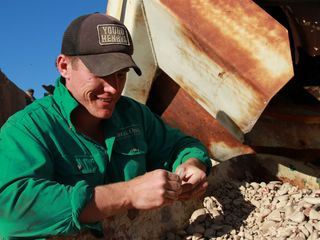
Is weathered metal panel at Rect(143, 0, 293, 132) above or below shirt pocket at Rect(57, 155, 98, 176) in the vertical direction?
above

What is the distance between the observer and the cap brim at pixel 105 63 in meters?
1.80

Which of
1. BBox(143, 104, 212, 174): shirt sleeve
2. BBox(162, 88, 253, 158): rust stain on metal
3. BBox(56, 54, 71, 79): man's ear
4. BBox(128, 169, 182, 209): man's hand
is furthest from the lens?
BBox(162, 88, 253, 158): rust stain on metal

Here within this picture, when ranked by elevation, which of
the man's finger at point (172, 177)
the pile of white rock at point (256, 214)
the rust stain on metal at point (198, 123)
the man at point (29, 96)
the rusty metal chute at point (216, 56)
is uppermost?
the rusty metal chute at point (216, 56)

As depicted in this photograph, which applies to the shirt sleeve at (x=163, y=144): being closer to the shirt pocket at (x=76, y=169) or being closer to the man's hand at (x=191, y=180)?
the man's hand at (x=191, y=180)

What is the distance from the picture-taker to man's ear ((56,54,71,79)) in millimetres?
1911

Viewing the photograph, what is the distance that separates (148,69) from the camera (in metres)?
2.84

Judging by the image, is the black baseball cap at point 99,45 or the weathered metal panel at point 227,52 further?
the weathered metal panel at point 227,52

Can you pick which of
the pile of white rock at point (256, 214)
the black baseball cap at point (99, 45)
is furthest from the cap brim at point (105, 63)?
the pile of white rock at point (256, 214)

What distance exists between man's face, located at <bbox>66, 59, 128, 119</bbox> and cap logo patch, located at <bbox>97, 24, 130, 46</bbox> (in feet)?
0.35

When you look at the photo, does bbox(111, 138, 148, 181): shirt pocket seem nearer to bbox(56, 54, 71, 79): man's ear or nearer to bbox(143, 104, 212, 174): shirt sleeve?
bbox(143, 104, 212, 174): shirt sleeve

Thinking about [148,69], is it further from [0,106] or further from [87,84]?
[0,106]

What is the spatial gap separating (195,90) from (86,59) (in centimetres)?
74

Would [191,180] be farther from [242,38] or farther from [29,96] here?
[29,96]

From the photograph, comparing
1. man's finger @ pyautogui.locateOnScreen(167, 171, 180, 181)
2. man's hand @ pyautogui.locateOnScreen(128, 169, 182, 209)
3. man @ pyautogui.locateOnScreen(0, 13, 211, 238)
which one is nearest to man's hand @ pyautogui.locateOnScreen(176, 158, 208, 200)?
man @ pyautogui.locateOnScreen(0, 13, 211, 238)
